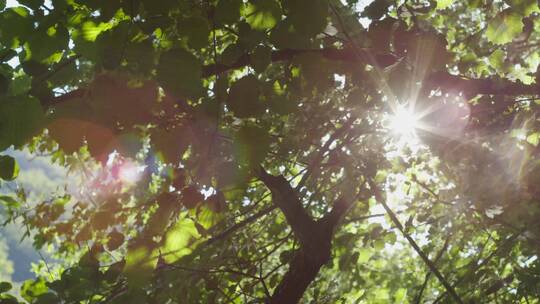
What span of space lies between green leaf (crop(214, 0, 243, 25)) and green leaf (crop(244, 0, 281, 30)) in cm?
4

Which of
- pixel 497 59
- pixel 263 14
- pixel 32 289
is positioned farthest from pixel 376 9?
pixel 32 289

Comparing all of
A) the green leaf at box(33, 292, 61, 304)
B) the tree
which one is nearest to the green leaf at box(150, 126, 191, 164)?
the tree

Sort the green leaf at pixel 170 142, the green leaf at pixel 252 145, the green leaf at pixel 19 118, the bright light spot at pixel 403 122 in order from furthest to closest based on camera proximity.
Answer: the bright light spot at pixel 403 122, the green leaf at pixel 170 142, the green leaf at pixel 252 145, the green leaf at pixel 19 118

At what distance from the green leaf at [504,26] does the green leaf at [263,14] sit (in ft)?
4.15

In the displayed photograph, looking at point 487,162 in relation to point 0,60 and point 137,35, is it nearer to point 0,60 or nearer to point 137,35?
point 137,35

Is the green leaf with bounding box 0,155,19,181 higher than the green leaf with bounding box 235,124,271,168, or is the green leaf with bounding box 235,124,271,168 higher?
the green leaf with bounding box 0,155,19,181

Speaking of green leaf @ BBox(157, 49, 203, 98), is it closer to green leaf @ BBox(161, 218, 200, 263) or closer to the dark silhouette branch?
green leaf @ BBox(161, 218, 200, 263)

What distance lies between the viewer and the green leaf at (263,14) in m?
1.41

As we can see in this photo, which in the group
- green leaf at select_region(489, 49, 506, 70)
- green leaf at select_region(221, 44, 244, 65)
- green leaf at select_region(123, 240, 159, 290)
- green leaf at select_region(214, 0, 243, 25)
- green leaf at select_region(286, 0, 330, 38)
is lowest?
green leaf at select_region(123, 240, 159, 290)

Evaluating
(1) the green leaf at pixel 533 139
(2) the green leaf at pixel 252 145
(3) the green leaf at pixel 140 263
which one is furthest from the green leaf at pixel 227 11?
(1) the green leaf at pixel 533 139

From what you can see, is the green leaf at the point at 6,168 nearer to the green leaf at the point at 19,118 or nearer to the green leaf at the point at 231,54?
the green leaf at the point at 19,118

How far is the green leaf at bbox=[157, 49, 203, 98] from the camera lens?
1351mm

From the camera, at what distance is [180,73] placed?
1.36 metres

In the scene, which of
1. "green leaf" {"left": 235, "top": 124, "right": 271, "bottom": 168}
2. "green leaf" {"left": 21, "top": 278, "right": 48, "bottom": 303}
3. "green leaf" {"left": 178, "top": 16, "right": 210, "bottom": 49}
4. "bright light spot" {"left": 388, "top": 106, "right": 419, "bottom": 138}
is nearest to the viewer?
"green leaf" {"left": 178, "top": 16, "right": 210, "bottom": 49}
